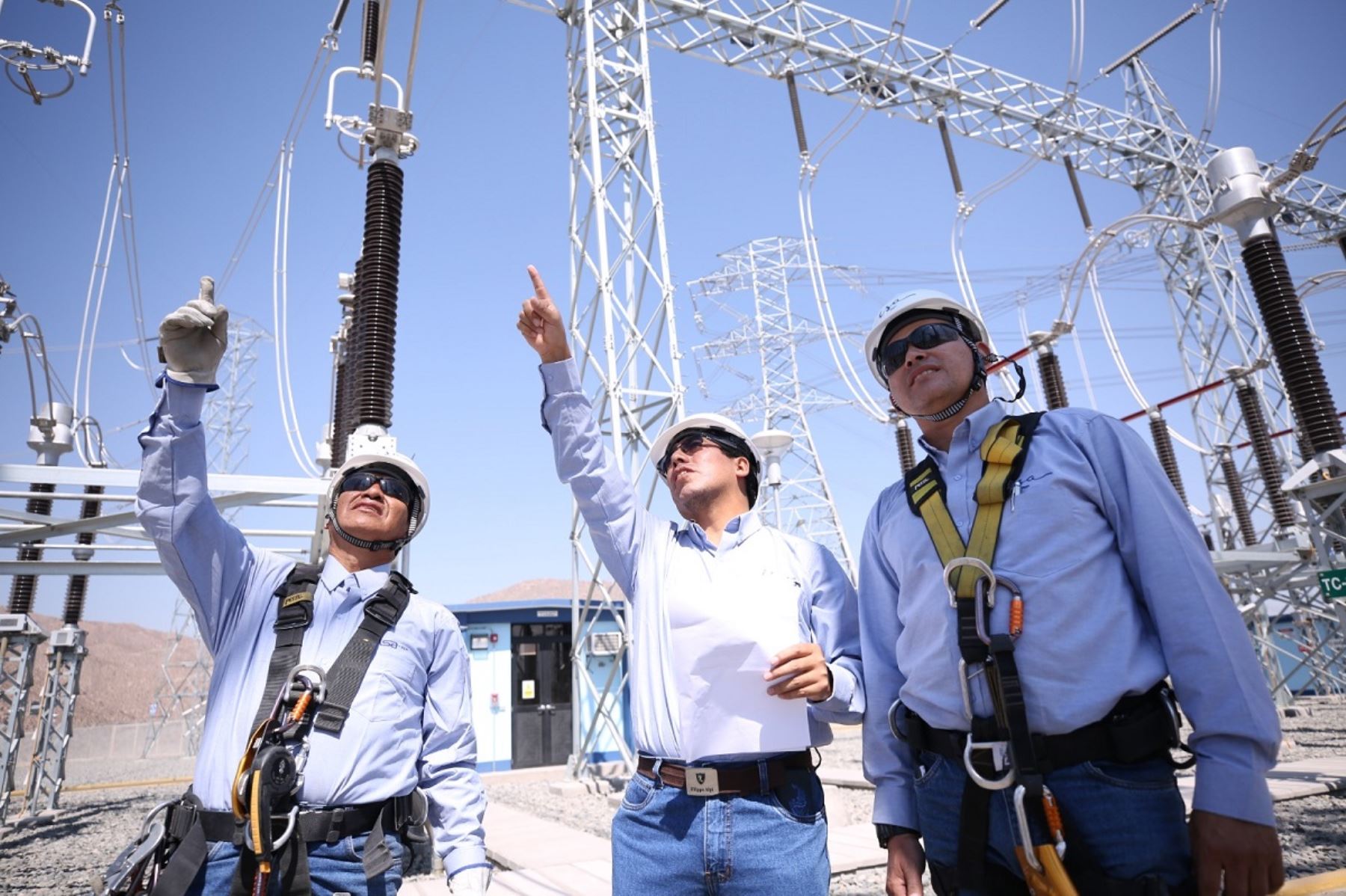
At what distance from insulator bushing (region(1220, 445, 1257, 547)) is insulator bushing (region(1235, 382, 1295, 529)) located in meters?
3.21

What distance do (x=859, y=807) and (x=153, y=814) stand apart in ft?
30.4

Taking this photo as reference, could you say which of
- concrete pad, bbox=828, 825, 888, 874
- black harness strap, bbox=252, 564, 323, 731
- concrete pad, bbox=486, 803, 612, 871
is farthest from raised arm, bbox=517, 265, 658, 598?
concrete pad, bbox=486, 803, 612, 871

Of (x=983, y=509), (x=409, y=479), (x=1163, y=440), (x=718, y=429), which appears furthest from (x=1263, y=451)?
(x=409, y=479)

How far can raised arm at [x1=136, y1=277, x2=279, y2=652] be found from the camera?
2289mm

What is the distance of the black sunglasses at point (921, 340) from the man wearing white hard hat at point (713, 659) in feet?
2.49

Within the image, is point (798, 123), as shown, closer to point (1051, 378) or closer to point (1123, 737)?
point (1051, 378)

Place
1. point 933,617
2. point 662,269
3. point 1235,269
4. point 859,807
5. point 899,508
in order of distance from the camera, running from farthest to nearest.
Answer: point 1235,269
point 662,269
point 859,807
point 899,508
point 933,617

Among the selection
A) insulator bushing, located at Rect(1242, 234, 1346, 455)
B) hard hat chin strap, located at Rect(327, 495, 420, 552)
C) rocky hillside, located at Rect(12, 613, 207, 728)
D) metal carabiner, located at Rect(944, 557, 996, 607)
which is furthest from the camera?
rocky hillside, located at Rect(12, 613, 207, 728)

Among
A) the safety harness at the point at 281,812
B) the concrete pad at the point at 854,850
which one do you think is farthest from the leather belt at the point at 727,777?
the concrete pad at the point at 854,850

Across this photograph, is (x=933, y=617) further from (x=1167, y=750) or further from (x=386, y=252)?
(x=386, y=252)

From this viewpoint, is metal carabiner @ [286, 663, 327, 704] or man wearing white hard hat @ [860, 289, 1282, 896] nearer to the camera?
man wearing white hard hat @ [860, 289, 1282, 896]

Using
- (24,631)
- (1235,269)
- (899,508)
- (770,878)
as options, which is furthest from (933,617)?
(1235,269)

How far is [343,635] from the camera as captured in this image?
2492 millimetres

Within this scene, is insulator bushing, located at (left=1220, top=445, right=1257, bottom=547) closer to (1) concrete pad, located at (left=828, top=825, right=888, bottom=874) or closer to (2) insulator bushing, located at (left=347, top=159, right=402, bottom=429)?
(1) concrete pad, located at (left=828, top=825, right=888, bottom=874)
